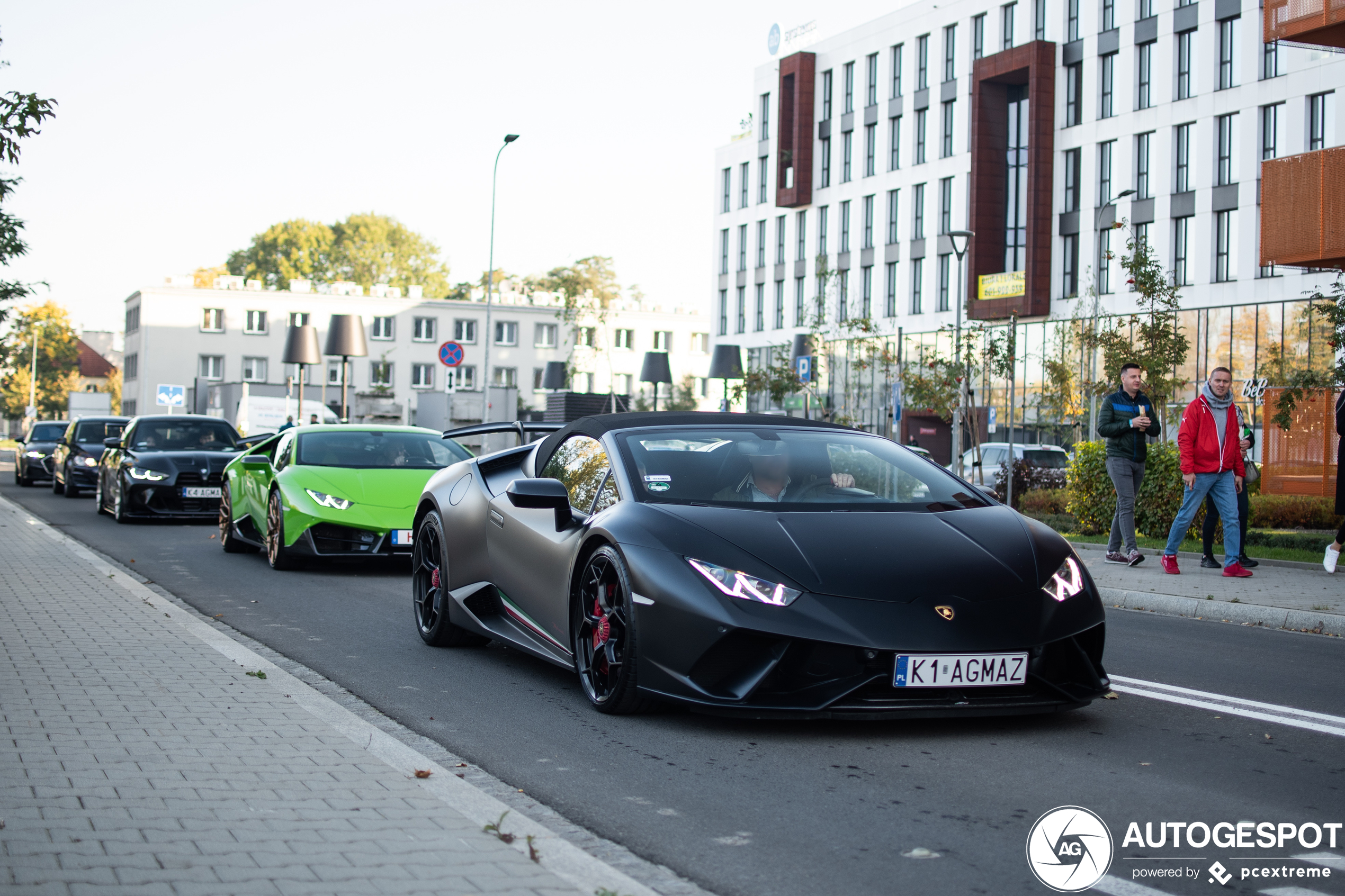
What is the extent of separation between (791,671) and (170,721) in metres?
2.50

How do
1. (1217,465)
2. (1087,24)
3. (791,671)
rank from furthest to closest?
(1087,24) < (1217,465) < (791,671)

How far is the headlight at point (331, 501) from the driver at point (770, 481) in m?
6.58

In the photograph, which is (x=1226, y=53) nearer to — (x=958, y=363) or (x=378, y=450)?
(x=958, y=363)

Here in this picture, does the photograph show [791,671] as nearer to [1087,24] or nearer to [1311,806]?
[1311,806]

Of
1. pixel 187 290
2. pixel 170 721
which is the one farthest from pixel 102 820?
pixel 187 290

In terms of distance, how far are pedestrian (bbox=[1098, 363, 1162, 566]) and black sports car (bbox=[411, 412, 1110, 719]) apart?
696cm

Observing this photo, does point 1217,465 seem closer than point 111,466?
Yes

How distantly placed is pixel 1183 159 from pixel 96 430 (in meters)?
35.1

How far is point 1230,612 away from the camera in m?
10.6

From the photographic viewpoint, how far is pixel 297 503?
1247 centimetres

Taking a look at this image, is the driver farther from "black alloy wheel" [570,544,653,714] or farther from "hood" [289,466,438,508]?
"hood" [289,466,438,508]

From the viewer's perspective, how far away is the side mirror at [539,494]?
651 cm

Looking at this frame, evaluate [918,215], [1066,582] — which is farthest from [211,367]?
[1066,582]

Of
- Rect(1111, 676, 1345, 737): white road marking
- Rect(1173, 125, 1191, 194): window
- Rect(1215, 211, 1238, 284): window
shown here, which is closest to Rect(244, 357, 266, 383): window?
Rect(1173, 125, 1191, 194): window
